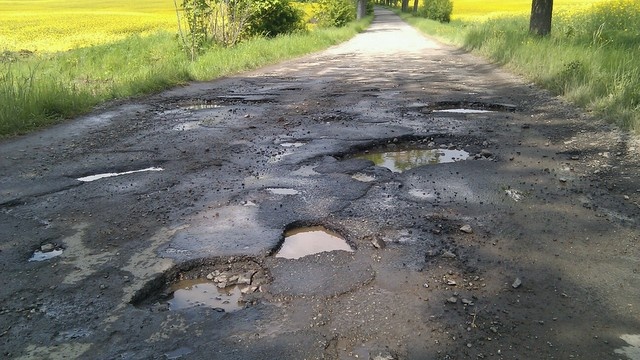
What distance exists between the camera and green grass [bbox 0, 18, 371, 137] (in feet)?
22.1

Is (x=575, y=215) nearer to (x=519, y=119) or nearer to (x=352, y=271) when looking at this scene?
(x=352, y=271)

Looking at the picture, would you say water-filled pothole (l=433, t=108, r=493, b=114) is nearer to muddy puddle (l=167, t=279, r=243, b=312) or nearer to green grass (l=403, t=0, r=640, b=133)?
green grass (l=403, t=0, r=640, b=133)

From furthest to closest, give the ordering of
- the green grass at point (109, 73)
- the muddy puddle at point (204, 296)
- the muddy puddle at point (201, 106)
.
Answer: the muddy puddle at point (201, 106)
the green grass at point (109, 73)
the muddy puddle at point (204, 296)

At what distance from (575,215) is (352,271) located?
193 centimetres

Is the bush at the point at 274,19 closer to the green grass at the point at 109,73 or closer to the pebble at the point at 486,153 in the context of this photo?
the green grass at the point at 109,73

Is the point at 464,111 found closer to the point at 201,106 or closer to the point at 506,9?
the point at 201,106

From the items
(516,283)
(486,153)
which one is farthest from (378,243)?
(486,153)

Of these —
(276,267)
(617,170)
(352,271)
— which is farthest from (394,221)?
(617,170)

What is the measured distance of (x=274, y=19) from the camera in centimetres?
2003

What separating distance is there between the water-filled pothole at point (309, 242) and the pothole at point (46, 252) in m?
1.45

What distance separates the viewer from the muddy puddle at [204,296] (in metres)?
2.66

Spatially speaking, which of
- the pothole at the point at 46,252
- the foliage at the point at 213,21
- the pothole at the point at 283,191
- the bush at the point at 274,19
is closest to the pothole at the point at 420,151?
the pothole at the point at 283,191

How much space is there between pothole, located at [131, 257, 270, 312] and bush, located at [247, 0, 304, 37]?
626 inches

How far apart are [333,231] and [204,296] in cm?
112
